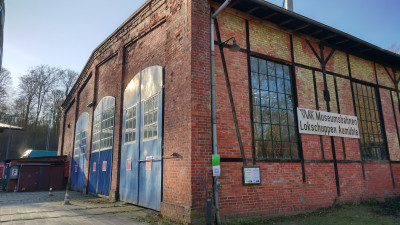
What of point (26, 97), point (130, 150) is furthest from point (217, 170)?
point (26, 97)

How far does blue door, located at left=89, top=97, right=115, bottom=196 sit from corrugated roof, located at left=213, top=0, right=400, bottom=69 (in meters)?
7.36

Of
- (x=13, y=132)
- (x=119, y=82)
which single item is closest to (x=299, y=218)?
(x=119, y=82)

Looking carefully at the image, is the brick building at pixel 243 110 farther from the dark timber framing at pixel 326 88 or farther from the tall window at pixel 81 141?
the tall window at pixel 81 141

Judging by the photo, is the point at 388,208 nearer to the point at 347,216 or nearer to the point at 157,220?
the point at 347,216

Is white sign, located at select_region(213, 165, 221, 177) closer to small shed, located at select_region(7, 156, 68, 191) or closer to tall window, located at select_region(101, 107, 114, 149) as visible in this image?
tall window, located at select_region(101, 107, 114, 149)

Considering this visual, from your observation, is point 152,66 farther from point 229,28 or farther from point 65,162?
point 65,162

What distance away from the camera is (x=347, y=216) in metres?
7.57

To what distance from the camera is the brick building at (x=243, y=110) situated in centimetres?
691

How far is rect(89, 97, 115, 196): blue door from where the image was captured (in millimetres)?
11766

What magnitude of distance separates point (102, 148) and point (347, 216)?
33.8ft

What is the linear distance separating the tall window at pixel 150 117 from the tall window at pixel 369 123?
26.4 feet

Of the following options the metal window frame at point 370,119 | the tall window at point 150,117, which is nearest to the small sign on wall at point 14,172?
the tall window at point 150,117

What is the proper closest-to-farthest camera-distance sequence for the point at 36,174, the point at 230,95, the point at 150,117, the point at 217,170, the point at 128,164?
1. the point at 217,170
2. the point at 230,95
3. the point at 150,117
4. the point at 128,164
5. the point at 36,174

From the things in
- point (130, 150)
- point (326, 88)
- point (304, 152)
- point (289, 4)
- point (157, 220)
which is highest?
point (289, 4)
